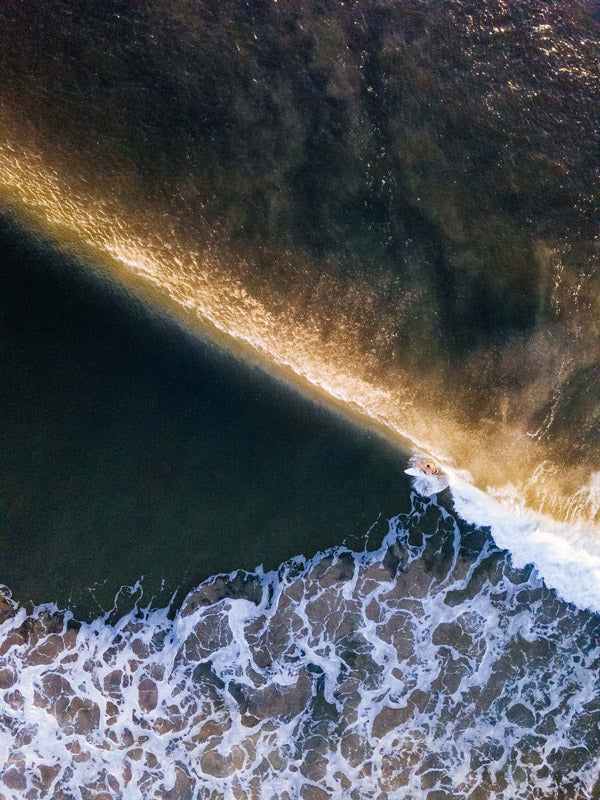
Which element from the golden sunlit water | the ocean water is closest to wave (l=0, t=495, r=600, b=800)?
the ocean water

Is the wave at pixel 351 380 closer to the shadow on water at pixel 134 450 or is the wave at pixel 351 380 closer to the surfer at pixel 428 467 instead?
the surfer at pixel 428 467

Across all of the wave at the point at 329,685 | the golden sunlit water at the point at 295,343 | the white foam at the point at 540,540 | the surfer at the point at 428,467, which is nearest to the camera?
the golden sunlit water at the point at 295,343

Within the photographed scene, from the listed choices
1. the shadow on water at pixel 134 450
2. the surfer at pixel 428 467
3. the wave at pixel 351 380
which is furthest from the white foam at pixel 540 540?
the shadow on water at pixel 134 450

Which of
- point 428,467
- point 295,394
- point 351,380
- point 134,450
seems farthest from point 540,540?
point 134,450

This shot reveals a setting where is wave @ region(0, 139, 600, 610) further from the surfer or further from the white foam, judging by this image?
the surfer

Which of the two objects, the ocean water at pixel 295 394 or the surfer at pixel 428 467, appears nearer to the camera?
the ocean water at pixel 295 394
